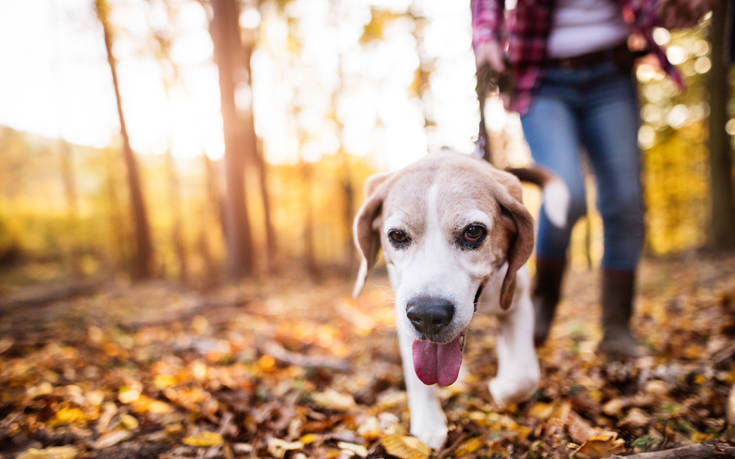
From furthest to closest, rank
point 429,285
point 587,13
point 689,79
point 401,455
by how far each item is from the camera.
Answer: point 689,79 < point 587,13 < point 401,455 < point 429,285

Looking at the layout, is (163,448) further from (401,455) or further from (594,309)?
(594,309)

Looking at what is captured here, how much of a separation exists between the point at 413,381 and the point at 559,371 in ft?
4.04

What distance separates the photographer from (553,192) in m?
2.18

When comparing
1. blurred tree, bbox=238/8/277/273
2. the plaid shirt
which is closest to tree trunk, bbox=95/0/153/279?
blurred tree, bbox=238/8/277/273

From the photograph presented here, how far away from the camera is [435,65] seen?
8523 mm

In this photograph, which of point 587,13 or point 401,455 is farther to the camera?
point 587,13

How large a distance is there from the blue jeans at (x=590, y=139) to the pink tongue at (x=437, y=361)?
1264 millimetres

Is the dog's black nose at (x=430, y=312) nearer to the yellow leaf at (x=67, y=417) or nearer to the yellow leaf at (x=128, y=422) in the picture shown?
the yellow leaf at (x=128, y=422)

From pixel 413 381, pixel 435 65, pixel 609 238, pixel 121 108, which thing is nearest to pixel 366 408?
pixel 413 381

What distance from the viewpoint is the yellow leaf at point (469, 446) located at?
1.78 metres

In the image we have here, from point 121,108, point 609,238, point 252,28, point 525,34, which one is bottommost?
point 609,238

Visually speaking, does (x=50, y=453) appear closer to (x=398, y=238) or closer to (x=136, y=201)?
(x=398, y=238)

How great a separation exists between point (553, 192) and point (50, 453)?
2.86 m

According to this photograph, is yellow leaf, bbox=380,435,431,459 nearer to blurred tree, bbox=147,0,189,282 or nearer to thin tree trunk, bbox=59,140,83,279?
blurred tree, bbox=147,0,189,282
